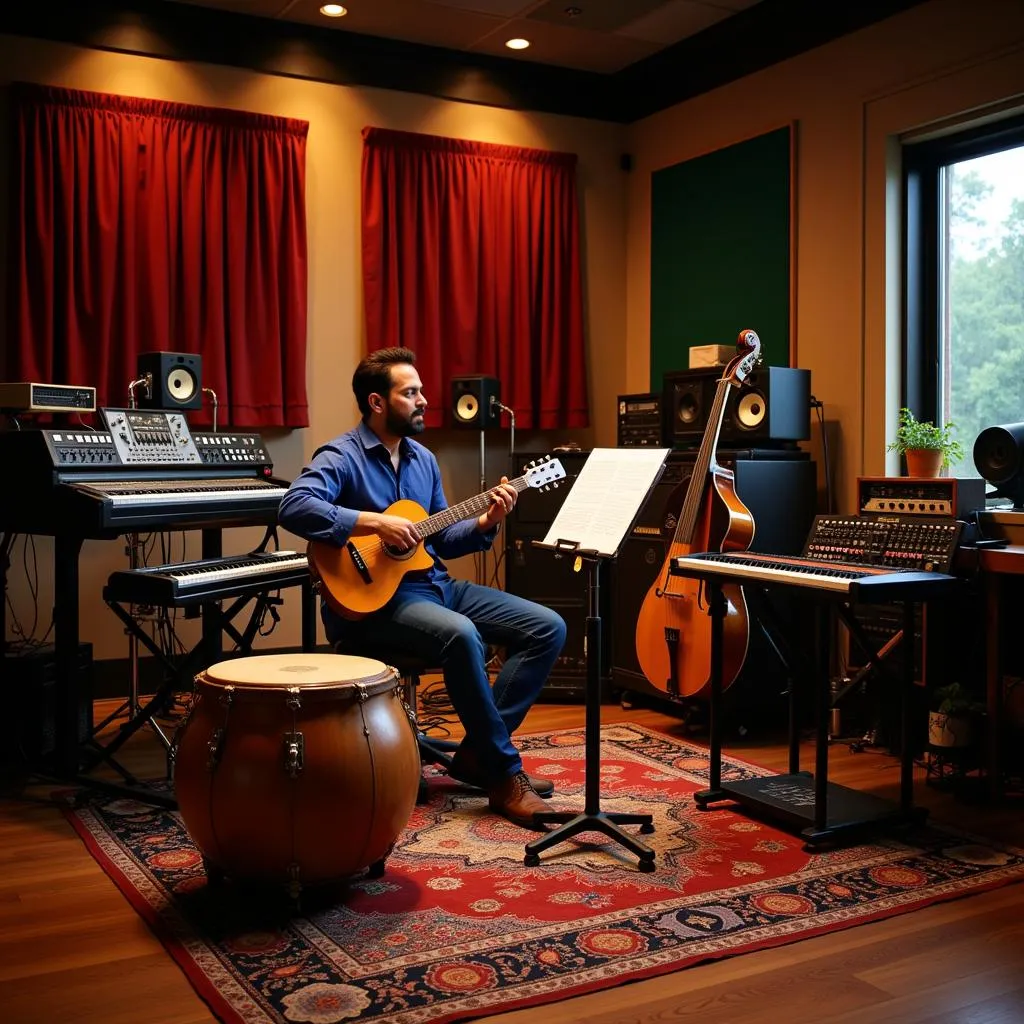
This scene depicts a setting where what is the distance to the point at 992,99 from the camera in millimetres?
4105

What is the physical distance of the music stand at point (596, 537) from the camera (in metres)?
2.84

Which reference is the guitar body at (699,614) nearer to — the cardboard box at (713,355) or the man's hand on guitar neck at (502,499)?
the man's hand on guitar neck at (502,499)

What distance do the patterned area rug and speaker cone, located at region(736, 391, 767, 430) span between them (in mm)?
1608

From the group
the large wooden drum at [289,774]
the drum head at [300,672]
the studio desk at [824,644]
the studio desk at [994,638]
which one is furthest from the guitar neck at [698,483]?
the large wooden drum at [289,774]

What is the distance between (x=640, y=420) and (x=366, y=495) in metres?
1.75

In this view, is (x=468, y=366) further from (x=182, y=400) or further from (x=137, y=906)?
(x=137, y=906)

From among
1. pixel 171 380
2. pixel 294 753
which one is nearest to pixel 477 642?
pixel 294 753

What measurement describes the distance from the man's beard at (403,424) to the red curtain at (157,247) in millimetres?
1683

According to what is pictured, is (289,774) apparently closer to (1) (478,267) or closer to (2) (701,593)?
(2) (701,593)

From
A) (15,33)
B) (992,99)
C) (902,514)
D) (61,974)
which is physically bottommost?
(61,974)

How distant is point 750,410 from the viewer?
4523mm

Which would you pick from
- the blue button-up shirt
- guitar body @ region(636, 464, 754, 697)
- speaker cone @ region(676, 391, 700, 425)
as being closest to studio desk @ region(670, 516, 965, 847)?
guitar body @ region(636, 464, 754, 697)

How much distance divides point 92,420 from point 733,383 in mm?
2674

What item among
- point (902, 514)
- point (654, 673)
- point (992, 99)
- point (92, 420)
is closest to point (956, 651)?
point (902, 514)
